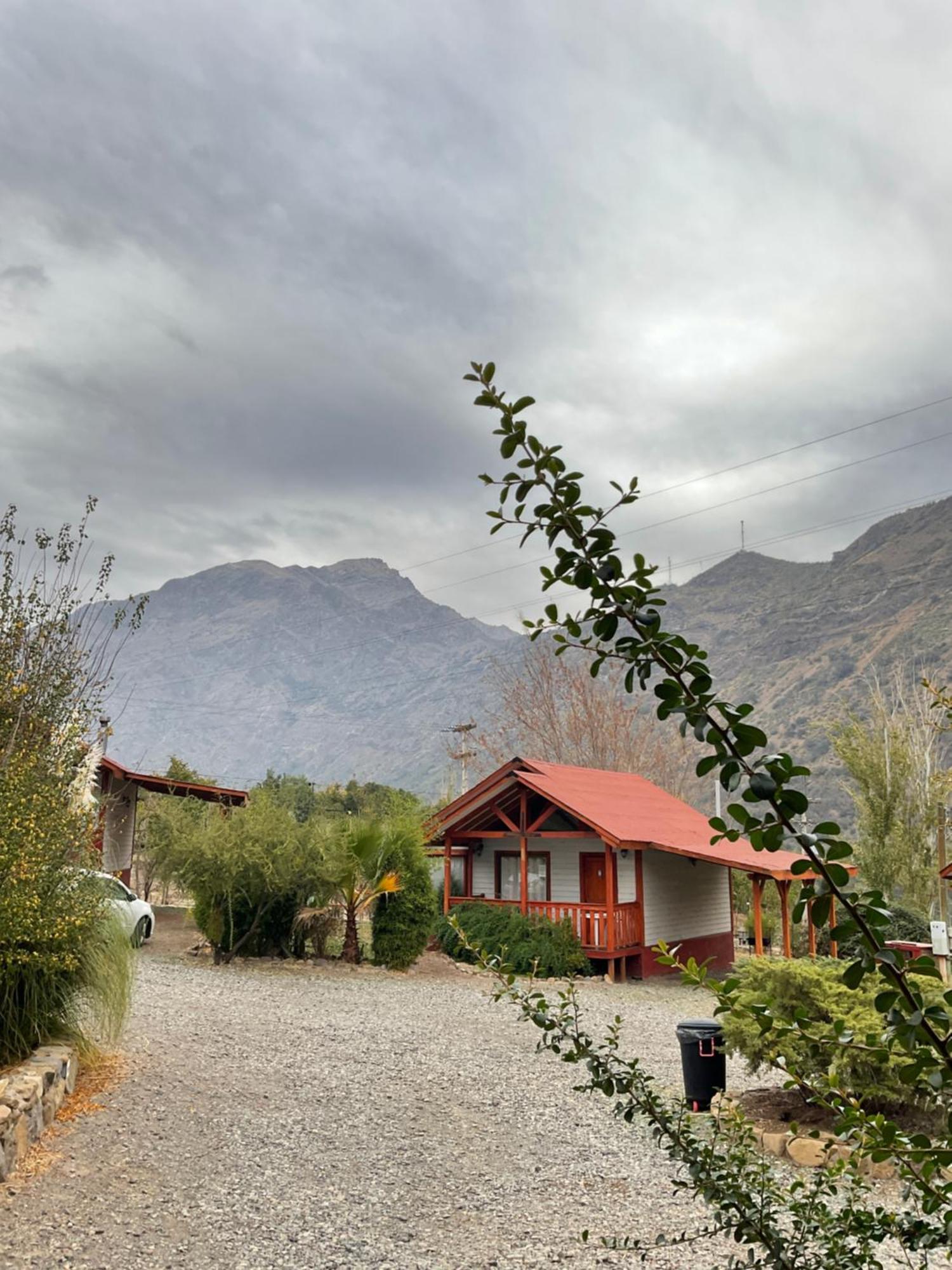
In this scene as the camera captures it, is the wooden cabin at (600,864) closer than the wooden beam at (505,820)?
Yes

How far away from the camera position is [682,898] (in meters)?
19.5

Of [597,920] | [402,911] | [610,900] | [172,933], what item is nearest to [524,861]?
[597,920]

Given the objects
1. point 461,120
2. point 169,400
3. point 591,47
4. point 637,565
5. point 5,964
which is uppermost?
point 169,400

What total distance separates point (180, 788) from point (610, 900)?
1136cm

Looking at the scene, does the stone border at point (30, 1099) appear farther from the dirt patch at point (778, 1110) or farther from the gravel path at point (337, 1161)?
the dirt patch at point (778, 1110)

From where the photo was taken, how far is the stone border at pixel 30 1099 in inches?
216

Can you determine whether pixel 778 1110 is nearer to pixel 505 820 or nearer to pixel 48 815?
pixel 48 815

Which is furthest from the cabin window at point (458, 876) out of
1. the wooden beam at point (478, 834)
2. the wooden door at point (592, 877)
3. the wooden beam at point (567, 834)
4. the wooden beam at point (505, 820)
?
the wooden door at point (592, 877)

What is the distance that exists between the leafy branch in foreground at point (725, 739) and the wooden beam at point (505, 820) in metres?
16.4

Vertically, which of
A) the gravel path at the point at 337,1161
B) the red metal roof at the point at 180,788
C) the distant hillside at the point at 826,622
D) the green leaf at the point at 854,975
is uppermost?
the distant hillside at the point at 826,622

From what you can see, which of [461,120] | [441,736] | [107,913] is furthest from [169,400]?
[441,736]

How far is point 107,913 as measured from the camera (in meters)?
7.79

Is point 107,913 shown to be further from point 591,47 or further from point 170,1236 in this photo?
point 591,47

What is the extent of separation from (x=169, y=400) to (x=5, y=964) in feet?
105
